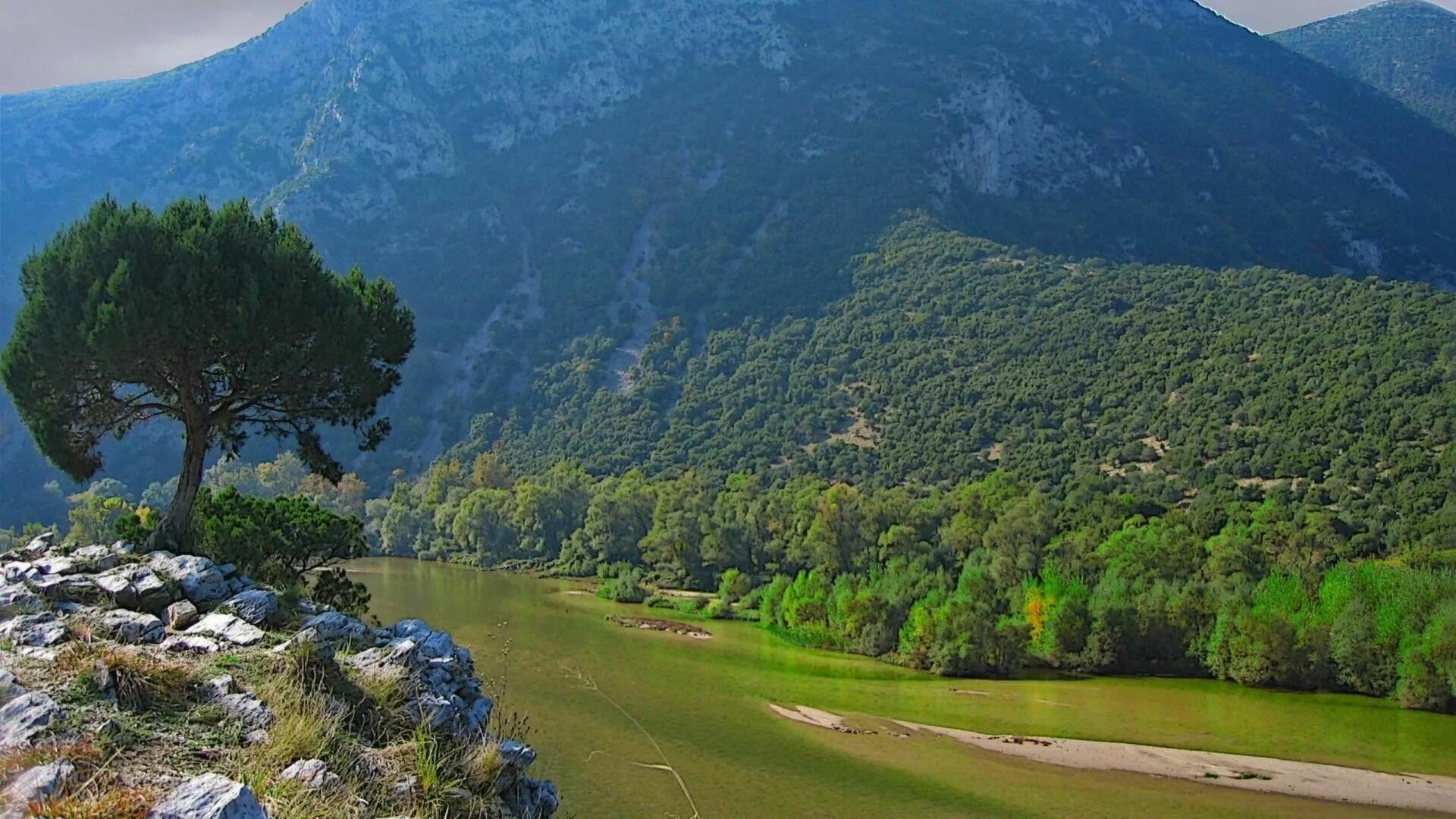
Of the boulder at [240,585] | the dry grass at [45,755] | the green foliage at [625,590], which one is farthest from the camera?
the green foliage at [625,590]

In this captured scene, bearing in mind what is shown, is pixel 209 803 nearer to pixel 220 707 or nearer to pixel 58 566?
pixel 220 707

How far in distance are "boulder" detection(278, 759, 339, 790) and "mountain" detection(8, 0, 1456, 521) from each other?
9396 centimetres

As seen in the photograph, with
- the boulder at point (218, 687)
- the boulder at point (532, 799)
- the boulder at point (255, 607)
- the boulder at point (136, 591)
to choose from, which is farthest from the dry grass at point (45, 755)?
the boulder at point (136, 591)

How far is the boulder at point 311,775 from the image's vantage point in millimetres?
6852

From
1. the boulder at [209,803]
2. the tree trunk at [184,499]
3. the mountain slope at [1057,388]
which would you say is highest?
the mountain slope at [1057,388]

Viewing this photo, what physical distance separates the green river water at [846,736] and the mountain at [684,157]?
6539cm

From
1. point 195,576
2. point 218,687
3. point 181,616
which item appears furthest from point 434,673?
point 195,576

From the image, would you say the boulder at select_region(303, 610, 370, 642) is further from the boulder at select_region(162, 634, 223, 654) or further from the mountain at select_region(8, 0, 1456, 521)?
the mountain at select_region(8, 0, 1456, 521)

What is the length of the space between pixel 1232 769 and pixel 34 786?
26593 millimetres

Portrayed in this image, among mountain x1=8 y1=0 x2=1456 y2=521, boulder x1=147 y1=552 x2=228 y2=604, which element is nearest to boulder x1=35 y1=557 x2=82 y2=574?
boulder x1=147 y1=552 x2=228 y2=604

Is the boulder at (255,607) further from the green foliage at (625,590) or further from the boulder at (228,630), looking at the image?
the green foliage at (625,590)

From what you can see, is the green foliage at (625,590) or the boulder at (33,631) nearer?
the boulder at (33,631)

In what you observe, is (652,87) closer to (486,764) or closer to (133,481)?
(133,481)

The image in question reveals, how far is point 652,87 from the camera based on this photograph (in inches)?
5768
